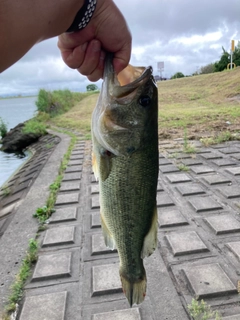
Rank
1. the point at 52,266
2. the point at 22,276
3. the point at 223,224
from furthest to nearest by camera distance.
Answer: the point at 223,224, the point at 52,266, the point at 22,276

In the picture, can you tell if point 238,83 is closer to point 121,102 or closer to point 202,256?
point 202,256

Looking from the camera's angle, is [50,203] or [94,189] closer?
[50,203]

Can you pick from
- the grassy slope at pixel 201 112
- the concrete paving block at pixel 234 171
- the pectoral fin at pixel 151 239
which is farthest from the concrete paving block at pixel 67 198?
the grassy slope at pixel 201 112

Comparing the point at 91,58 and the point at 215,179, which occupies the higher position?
the point at 91,58

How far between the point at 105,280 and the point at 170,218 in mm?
1394

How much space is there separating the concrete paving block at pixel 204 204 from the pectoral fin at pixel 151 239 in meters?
2.55

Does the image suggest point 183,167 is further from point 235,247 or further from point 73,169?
point 235,247

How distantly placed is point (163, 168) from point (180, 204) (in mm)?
1732

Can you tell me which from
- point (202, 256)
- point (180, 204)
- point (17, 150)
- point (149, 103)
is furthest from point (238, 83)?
point (149, 103)

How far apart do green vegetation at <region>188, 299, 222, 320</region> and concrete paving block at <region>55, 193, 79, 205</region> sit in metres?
2.76

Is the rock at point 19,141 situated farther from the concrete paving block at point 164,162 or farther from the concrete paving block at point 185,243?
the concrete paving block at point 185,243

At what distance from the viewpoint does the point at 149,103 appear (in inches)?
69.4

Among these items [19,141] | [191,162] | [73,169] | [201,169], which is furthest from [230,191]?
[19,141]

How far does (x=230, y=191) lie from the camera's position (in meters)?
4.90
